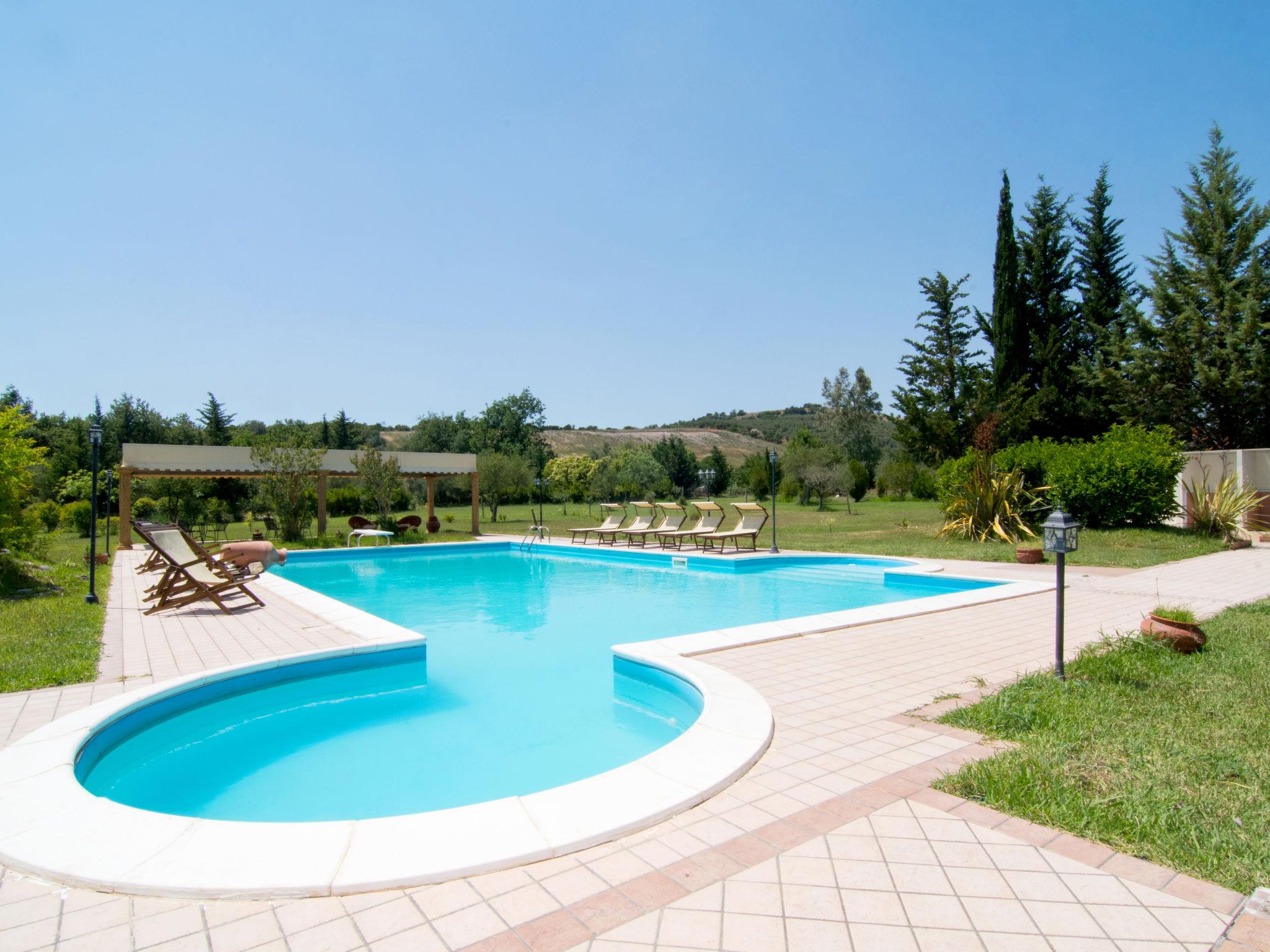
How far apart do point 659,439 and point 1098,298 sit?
2440 inches

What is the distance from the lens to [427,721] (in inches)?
205

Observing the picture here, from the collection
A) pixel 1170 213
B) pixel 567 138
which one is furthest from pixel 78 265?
pixel 1170 213

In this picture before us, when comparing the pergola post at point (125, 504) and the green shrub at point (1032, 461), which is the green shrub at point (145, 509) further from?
the green shrub at point (1032, 461)

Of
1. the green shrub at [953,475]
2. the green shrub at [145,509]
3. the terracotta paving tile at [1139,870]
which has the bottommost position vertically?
the terracotta paving tile at [1139,870]

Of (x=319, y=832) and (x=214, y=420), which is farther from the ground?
(x=214, y=420)

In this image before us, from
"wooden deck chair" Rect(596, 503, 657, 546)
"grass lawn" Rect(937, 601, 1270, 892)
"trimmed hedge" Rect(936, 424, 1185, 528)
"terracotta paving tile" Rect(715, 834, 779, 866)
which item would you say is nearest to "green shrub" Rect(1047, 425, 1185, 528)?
"trimmed hedge" Rect(936, 424, 1185, 528)

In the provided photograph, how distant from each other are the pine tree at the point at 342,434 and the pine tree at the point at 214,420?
9.69 metres

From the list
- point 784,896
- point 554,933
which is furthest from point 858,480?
point 554,933

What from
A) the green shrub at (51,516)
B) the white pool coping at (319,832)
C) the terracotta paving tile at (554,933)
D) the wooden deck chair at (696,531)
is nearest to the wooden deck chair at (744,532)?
the wooden deck chair at (696,531)

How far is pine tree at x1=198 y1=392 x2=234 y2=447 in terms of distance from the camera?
39719 millimetres

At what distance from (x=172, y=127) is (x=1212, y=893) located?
12.5 meters

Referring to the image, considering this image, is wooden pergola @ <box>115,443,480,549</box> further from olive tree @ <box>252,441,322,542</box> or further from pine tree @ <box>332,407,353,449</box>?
pine tree @ <box>332,407,353,449</box>

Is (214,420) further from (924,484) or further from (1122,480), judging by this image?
(1122,480)

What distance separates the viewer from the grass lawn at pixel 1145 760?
7.79ft
